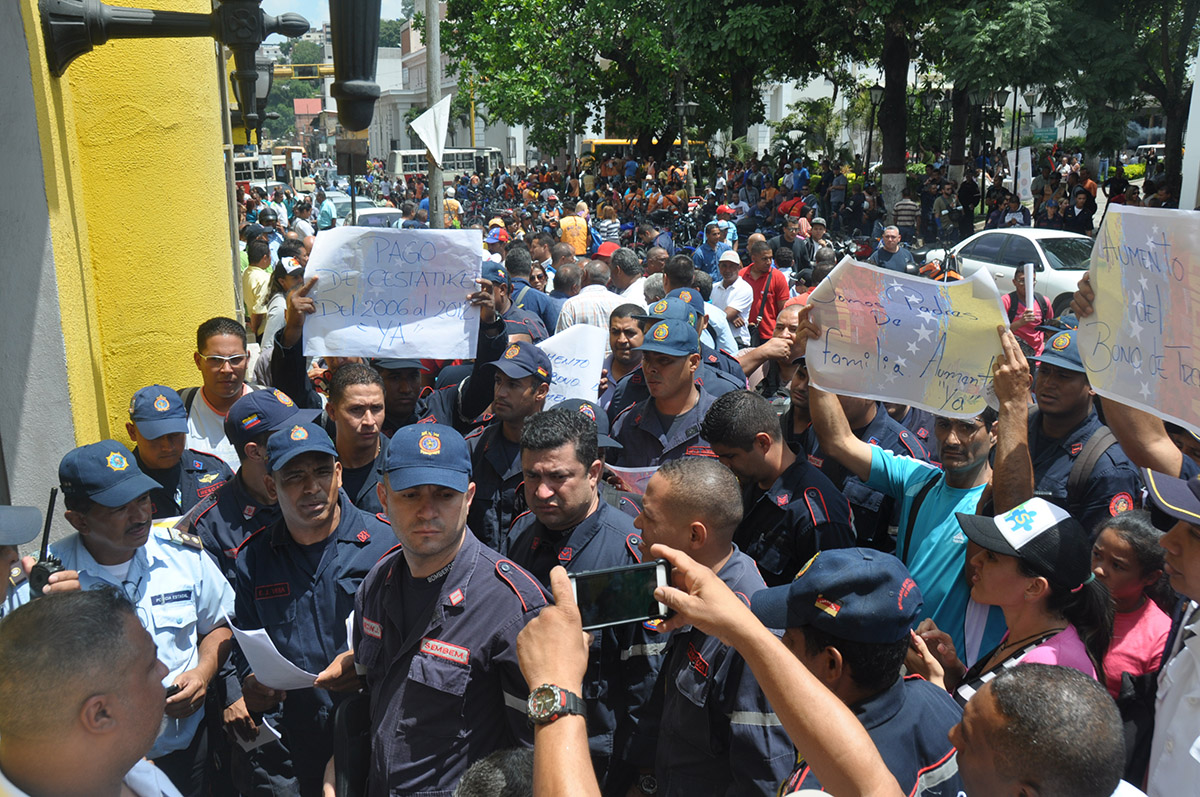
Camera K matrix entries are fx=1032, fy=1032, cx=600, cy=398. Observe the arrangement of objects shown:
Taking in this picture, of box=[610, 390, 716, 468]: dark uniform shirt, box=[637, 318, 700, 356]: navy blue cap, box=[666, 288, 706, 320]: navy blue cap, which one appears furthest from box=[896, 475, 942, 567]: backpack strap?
box=[666, 288, 706, 320]: navy blue cap

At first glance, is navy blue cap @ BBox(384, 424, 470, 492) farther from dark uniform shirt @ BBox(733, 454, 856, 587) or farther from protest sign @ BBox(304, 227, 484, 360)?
protest sign @ BBox(304, 227, 484, 360)

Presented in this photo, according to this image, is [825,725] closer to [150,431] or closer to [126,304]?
[150,431]

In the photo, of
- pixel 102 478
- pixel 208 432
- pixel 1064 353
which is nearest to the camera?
pixel 102 478

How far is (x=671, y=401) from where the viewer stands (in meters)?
5.43

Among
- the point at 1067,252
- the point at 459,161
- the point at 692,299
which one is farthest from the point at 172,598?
the point at 459,161

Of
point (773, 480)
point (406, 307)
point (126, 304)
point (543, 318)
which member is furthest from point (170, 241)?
point (773, 480)

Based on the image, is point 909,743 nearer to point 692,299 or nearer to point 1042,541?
point 1042,541

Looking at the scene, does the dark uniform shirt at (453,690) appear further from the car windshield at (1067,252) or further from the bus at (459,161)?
the bus at (459,161)

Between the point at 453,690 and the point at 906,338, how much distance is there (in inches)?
93.9

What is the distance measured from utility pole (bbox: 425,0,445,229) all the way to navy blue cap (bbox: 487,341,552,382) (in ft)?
24.9

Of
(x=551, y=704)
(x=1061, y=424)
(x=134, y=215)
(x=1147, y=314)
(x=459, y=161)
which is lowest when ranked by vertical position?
(x=459, y=161)

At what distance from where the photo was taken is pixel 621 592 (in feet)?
8.44

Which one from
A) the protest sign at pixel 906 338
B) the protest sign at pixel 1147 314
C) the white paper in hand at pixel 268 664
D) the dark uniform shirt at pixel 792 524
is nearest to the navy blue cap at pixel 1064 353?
the protest sign at pixel 906 338

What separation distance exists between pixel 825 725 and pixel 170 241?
5.67m
